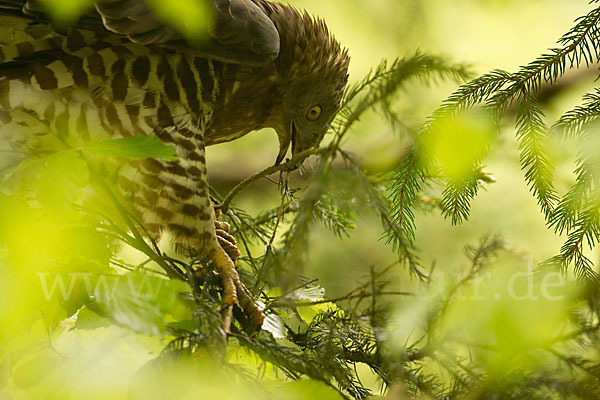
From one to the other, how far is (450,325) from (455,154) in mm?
394

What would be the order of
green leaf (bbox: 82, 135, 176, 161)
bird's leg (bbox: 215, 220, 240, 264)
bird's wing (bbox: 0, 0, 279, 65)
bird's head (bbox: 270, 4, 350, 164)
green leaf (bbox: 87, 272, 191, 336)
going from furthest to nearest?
bird's head (bbox: 270, 4, 350, 164), bird's leg (bbox: 215, 220, 240, 264), bird's wing (bbox: 0, 0, 279, 65), green leaf (bbox: 82, 135, 176, 161), green leaf (bbox: 87, 272, 191, 336)

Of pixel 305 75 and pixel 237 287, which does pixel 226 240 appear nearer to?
pixel 237 287

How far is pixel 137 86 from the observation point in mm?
1998

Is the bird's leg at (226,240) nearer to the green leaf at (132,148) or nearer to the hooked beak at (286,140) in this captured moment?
the hooked beak at (286,140)

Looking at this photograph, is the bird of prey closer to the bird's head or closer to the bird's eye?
the bird's head

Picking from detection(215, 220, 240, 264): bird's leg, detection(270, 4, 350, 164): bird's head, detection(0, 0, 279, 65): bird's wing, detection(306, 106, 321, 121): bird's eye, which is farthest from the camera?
detection(306, 106, 321, 121): bird's eye

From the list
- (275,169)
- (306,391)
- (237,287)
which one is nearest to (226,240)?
(237,287)

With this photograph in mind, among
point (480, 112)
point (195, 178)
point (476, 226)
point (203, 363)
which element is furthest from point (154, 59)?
point (476, 226)

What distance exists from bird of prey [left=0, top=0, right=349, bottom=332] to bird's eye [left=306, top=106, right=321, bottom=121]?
0.48 metres

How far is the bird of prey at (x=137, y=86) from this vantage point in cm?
193

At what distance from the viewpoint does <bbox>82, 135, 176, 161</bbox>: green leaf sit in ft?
3.78

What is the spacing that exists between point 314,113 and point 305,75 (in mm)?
191

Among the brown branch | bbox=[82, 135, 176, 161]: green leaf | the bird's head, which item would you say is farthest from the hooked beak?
bbox=[82, 135, 176, 161]: green leaf

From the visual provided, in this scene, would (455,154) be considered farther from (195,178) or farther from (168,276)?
(195,178)
